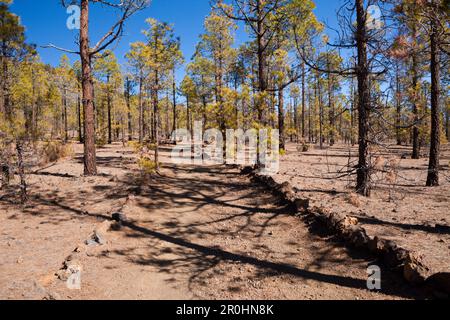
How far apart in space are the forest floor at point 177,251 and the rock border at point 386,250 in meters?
0.17

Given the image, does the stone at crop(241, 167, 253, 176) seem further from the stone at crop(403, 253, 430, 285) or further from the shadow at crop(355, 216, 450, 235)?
the stone at crop(403, 253, 430, 285)

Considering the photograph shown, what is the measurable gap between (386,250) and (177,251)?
11.1ft

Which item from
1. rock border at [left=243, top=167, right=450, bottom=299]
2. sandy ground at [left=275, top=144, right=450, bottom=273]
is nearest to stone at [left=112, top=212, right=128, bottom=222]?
rock border at [left=243, top=167, right=450, bottom=299]

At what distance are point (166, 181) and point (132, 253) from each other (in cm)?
661

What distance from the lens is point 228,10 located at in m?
11.7

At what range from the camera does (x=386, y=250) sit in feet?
14.2

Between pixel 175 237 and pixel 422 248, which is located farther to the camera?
pixel 175 237

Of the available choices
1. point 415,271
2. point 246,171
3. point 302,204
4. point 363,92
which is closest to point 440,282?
point 415,271

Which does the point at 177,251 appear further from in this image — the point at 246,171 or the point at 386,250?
the point at 246,171

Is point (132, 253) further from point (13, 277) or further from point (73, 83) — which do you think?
point (73, 83)

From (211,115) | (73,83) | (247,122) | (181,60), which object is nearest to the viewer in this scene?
(247,122)

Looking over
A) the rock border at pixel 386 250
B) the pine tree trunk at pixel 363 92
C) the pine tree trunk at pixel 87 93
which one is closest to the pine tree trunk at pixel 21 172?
the pine tree trunk at pixel 87 93
